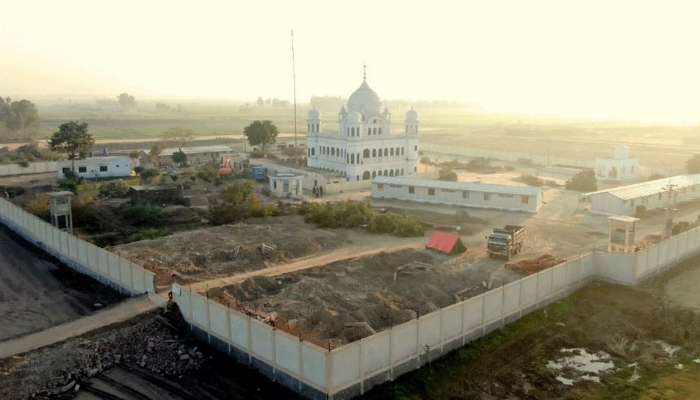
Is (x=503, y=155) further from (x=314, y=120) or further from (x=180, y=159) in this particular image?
(x=180, y=159)

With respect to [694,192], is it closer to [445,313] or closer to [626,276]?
[626,276]

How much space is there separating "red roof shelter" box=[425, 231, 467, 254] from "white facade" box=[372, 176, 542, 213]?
522 inches

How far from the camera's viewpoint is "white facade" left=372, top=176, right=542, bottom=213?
42812mm

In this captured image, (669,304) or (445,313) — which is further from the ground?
(445,313)

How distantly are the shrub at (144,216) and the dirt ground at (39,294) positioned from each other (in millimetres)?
7652

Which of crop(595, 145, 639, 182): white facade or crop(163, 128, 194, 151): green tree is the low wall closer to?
crop(595, 145, 639, 182): white facade

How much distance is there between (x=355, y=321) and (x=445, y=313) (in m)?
3.49

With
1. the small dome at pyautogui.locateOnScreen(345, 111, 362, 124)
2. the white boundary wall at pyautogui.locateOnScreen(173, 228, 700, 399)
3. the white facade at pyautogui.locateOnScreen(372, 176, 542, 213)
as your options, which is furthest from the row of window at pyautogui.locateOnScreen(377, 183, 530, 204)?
the white boundary wall at pyautogui.locateOnScreen(173, 228, 700, 399)

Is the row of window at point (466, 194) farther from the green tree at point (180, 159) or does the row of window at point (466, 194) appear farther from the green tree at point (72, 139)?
the green tree at point (72, 139)

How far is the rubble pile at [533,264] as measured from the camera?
2708 centimetres

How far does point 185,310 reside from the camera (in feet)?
66.7

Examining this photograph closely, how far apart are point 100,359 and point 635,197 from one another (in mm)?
35861

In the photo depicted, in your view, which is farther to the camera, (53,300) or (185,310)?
(53,300)

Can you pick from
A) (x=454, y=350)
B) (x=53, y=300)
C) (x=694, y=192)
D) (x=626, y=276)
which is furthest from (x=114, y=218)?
(x=694, y=192)
